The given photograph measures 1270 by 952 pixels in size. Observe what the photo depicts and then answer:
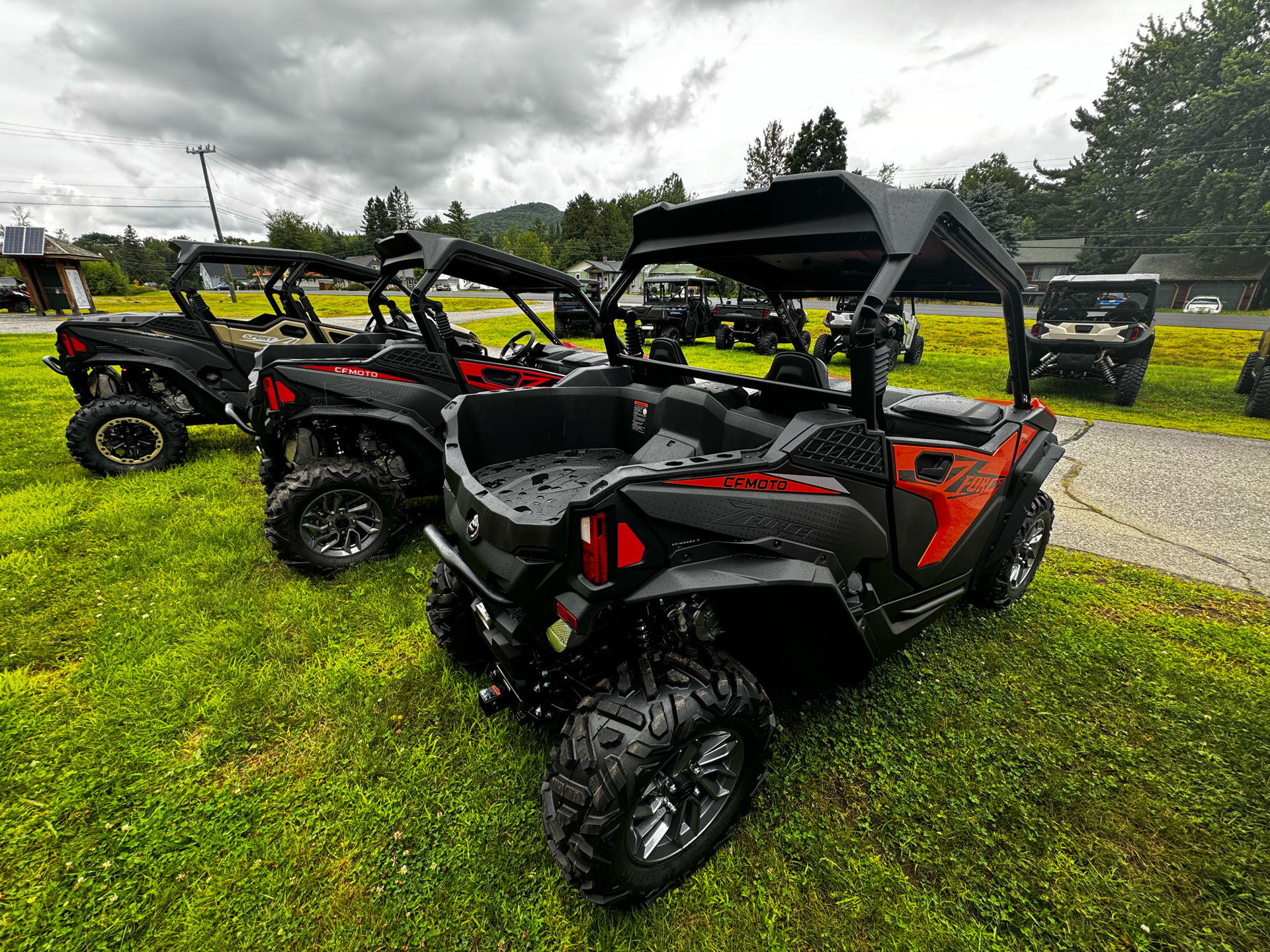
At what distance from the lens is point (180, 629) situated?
301 cm

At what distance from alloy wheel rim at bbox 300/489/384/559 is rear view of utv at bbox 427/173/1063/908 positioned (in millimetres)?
1486

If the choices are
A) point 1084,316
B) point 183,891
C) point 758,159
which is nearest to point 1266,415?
point 1084,316

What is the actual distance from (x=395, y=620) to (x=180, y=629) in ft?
3.83

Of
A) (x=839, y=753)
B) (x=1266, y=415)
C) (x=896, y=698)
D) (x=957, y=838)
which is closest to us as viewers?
(x=957, y=838)

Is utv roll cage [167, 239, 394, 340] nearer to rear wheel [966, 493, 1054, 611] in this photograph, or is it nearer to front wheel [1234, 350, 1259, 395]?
rear wheel [966, 493, 1054, 611]

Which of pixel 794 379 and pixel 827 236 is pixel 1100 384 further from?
pixel 827 236

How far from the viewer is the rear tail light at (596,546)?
150 cm

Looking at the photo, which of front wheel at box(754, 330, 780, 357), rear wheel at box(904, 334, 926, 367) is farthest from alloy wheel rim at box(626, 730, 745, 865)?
front wheel at box(754, 330, 780, 357)

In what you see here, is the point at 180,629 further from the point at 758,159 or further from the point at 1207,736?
the point at 758,159

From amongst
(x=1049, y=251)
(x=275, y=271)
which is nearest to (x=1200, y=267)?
(x=1049, y=251)

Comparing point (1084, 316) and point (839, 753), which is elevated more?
point (1084, 316)

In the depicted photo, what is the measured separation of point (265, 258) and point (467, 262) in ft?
10.3

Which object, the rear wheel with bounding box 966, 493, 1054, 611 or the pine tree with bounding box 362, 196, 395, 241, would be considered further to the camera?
the pine tree with bounding box 362, 196, 395, 241

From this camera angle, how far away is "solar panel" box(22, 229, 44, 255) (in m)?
22.5
